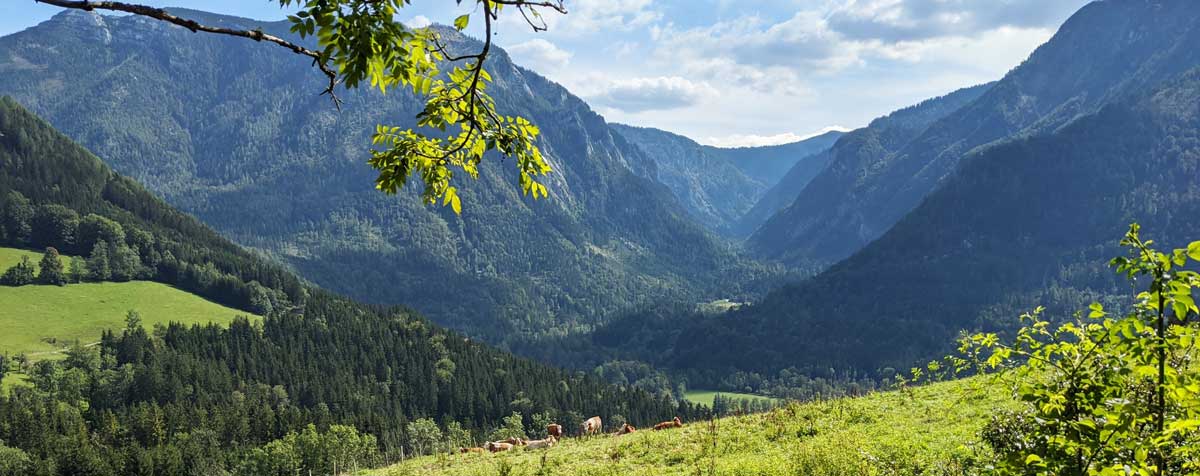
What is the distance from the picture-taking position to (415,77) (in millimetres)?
5555

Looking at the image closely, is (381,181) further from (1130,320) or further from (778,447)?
(778,447)

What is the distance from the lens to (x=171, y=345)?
151875 millimetres

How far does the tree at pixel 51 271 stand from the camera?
17325 cm

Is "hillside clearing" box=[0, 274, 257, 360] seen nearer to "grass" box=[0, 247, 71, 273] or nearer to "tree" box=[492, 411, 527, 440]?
"grass" box=[0, 247, 71, 273]

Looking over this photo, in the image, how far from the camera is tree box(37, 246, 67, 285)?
173250 mm

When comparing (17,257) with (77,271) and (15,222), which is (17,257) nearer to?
(77,271)

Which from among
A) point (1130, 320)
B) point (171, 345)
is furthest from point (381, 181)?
point (171, 345)

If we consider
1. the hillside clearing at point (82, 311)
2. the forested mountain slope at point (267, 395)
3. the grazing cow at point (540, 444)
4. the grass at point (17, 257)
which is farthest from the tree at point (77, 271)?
the grazing cow at point (540, 444)

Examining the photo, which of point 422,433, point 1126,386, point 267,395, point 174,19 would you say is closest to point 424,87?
point 174,19

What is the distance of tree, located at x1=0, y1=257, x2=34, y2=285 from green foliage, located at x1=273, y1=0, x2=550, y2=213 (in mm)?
224994

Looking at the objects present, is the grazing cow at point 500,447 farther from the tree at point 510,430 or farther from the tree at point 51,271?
the tree at point 51,271

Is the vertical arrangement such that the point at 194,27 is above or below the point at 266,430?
above

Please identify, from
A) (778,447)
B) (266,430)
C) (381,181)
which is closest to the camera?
(381,181)

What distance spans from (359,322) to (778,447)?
611ft
